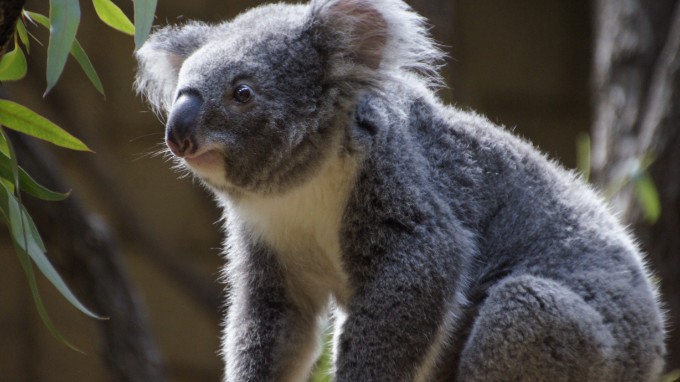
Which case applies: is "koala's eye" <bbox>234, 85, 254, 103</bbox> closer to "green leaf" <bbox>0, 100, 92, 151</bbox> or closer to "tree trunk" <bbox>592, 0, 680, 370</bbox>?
"green leaf" <bbox>0, 100, 92, 151</bbox>

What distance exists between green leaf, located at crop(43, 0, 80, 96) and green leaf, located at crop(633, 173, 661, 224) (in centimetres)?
298

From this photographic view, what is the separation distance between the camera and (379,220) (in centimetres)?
277

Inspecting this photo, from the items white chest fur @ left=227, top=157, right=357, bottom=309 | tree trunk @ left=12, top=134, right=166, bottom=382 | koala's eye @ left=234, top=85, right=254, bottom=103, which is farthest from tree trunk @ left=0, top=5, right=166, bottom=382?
koala's eye @ left=234, top=85, right=254, bottom=103

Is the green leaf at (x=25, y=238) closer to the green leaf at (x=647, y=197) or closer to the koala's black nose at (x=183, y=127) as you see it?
the koala's black nose at (x=183, y=127)

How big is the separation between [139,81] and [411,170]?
1.03 metres

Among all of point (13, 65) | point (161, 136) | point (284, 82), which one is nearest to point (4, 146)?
point (13, 65)

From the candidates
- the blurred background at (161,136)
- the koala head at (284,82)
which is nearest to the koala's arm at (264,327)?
the koala head at (284,82)

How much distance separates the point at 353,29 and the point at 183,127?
64 cm

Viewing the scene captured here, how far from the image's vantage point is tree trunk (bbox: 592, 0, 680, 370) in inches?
177

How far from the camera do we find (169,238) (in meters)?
7.42

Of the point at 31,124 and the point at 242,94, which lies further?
the point at 242,94

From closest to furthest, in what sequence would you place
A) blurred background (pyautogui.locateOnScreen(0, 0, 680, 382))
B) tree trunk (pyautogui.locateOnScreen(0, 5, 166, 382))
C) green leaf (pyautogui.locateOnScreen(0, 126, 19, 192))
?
green leaf (pyautogui.locateOnScreen(0, 126, 19, 192)) < tree trunk (pyautogui.locateOnScreen(0, 5, 166, 382)) < blurred background (pyautogui.locateOnScreen(0, 0, 680, 382))

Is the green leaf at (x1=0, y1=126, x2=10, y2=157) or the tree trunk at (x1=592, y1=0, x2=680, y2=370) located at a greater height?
the green leaf at (x1=0, y1=126, x2=10, y2=157)

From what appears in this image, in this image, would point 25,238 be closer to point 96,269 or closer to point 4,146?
point 4,146
